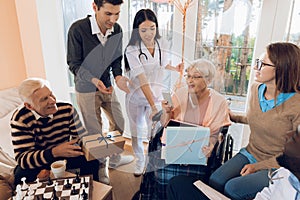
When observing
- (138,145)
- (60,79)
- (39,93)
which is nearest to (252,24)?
(138,145)

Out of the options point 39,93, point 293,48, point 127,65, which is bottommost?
point 39,93

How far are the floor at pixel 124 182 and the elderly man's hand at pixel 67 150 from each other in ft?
1.97

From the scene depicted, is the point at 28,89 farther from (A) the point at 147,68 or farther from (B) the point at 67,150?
(A) the point at 147,68

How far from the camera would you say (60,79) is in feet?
8.13

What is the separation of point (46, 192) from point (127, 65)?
97cm

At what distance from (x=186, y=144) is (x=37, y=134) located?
0.87m

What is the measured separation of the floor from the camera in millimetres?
1783

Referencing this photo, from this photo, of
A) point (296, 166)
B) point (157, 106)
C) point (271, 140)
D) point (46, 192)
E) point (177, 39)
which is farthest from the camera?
point (177, 39)

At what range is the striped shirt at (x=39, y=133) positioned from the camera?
1.27m

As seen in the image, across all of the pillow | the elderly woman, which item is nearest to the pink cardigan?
the elderly woman

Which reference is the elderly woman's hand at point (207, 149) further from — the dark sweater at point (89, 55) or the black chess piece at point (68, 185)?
the dark sweater at point (89, 55)

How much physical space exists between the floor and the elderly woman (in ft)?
1.53

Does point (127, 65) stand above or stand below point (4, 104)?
above

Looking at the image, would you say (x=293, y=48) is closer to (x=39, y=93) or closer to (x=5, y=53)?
(x=39, y=93)
